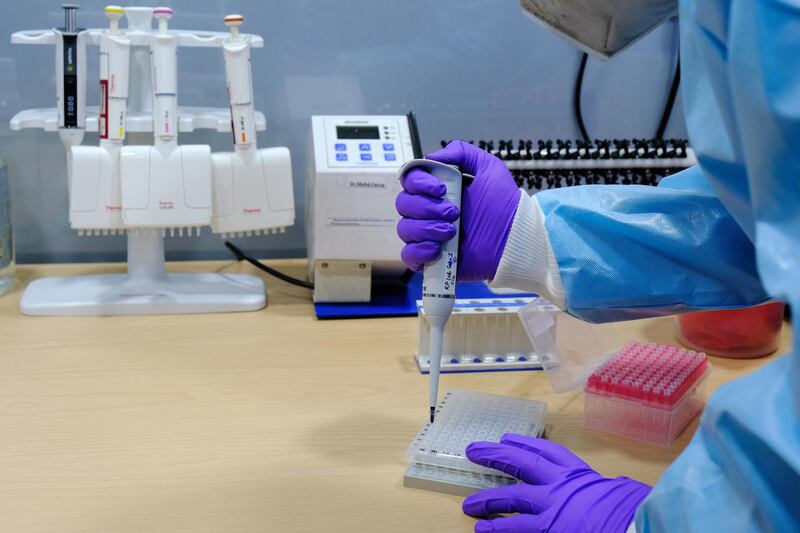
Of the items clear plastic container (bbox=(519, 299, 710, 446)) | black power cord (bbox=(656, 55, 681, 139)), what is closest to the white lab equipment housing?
clear plastic container (bbox=(519, 299, 710, 446))

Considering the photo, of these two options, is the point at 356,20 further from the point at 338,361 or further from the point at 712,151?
the point at 712,151

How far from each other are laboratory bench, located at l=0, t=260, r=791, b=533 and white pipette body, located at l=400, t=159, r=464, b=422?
0.12 meters

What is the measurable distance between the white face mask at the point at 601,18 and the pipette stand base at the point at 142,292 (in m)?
0.67

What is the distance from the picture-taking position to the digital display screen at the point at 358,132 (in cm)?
145

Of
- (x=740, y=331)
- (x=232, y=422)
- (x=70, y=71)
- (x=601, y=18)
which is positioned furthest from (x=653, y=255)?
(x=70, y=71)

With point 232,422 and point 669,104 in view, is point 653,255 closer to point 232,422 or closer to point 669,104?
point 232,422

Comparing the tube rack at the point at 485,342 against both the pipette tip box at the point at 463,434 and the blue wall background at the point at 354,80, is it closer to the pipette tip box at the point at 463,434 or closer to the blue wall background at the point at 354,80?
the pipette tip box at the point at 463,434

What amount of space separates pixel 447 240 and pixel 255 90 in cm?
73

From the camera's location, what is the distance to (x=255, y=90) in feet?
5.21

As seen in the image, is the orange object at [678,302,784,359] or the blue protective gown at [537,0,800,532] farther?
the orange object at [678,302,784,359]

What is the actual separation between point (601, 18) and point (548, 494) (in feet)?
1.64

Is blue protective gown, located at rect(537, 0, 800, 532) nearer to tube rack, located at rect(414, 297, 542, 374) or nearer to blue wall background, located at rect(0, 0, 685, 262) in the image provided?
tube rack, located at rect(414, 297, 542, 374)

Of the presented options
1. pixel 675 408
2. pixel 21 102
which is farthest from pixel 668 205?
pixel 21 102

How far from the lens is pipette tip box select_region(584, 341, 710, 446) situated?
104 centimetres
